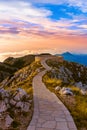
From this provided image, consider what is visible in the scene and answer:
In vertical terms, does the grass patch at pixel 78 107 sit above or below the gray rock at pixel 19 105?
below

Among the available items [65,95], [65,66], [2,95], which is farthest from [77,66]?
[2,95]

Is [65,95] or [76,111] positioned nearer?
[76,111]

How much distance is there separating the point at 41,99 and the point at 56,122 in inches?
256

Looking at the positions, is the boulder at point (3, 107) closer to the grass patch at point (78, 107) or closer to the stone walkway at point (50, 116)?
the stone walkway at point (50, 116)

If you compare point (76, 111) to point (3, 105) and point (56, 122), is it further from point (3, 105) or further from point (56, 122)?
point (3, 105)

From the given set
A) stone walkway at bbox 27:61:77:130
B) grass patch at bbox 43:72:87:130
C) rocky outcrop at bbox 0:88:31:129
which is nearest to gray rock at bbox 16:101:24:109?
rocky outcrop at bbox 0:88:31:129

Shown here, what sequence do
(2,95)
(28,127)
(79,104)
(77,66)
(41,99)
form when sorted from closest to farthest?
(28,127) → (2,95) → (79,104) → (41,99) → (77,66)

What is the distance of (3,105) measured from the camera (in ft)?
55.7

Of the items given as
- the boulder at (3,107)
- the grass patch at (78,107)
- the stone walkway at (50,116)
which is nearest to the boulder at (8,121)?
the boulder at (3,107)

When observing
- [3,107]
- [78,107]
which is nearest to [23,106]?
[3,107]

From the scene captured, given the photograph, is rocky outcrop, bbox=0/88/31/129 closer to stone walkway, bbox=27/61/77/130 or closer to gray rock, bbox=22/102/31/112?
gray rock, bbox=22/102/31/112

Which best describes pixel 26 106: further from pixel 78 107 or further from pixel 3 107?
pixel 78 107

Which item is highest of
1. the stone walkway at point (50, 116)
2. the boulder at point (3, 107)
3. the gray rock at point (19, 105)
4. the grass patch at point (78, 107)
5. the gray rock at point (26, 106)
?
the boulder at point (3, 107)

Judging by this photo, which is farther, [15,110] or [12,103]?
[12,103]
